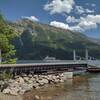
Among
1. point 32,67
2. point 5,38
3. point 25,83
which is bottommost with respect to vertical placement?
point 25,83

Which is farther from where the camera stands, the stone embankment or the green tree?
the green tree

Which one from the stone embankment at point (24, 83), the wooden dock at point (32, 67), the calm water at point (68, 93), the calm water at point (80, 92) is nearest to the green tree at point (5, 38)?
the stone embankment at point (24, 83)

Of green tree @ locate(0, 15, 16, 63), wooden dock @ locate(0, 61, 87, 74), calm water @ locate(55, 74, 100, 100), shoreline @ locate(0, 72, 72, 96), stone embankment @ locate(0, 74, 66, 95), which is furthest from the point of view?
wooden dock @ locate(0, 61, 87, 74)

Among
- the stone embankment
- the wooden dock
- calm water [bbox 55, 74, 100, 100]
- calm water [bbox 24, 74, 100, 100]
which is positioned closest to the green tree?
the stone embankment

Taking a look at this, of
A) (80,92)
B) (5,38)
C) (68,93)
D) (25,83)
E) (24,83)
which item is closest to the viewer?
(5,38)

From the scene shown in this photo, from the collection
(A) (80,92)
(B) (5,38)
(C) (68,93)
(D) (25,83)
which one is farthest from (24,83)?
(A) (80,92)

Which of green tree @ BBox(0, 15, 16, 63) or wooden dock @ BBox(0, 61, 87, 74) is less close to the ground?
green tree @ BBox(0, 15, 16, 63)

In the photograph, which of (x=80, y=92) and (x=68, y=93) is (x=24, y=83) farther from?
(x=80, y=92)

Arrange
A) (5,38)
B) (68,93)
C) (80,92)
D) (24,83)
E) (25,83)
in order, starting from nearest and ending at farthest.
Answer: (5,38) < (68,93) < (80,92) < (24,83) < (25,83)

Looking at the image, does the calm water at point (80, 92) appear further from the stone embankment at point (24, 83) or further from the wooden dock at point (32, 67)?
the wooden dock at point (32, 67)

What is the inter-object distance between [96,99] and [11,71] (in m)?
35.1

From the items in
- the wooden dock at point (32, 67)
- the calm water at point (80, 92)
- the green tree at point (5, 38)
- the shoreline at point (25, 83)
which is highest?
the green tree at point (5, 38)

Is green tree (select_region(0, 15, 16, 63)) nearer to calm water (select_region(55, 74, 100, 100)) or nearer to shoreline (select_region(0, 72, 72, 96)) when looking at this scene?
shoreline (select_region(0, 72, 72, 96))

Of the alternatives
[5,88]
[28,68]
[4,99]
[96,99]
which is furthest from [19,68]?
[4,99]
